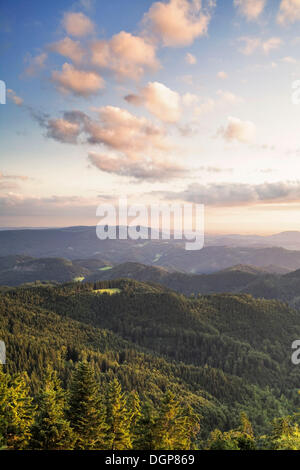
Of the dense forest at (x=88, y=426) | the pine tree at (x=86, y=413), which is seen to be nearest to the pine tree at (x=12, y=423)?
the dense forest at (x=88, y=426)

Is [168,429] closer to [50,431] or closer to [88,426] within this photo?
[88,426]

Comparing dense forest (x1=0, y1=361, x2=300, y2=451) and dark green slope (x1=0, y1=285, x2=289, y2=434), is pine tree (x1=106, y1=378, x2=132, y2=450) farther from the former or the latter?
dark green slope (x1=0, y1=285, x2=289, y2=434)

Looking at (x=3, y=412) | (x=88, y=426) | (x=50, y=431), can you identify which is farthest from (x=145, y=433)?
(x=3, y=412)

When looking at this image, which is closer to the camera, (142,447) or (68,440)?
(68,440)

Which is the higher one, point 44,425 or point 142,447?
point 44,425

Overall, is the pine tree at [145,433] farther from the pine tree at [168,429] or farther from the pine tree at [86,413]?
the pine tree at [86,413]

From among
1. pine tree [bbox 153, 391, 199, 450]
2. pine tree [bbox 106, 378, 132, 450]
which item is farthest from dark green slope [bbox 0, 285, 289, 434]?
pine tree [bbox 153, 391, 199, 450]

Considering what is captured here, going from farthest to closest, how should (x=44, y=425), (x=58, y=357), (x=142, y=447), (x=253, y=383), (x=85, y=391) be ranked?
(x=253, y=383), (x=58, y=357), (x=85, y=391), (x=142, y=447), (x=44, y=425)
